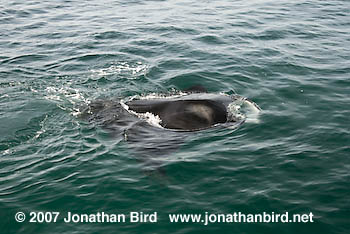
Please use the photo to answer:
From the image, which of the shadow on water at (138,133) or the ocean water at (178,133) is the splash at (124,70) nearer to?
the ocean water at (178,133)

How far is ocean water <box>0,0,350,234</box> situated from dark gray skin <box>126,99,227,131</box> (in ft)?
1.17

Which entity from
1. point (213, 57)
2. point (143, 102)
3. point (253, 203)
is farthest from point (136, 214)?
point (213, 57)

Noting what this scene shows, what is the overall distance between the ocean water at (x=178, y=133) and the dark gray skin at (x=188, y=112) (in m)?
0.36

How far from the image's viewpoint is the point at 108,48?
68.7 feet

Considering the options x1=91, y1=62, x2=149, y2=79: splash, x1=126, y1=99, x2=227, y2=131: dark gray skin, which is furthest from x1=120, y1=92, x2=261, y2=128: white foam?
x1=91, y1=62, x2=149, y2=79: splash

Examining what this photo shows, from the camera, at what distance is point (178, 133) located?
12.0 meters

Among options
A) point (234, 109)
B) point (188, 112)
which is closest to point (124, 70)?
point (188, 112)

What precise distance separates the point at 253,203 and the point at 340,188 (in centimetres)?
229

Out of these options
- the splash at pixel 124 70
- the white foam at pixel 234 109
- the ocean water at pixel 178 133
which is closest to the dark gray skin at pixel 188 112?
the white foam at pixel 234 109

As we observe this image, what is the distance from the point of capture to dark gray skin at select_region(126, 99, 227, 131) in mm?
12344

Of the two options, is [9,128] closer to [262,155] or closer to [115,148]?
[115,148]

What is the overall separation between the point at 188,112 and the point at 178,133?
93cm

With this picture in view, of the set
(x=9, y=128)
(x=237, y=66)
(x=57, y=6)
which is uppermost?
(x=57, y=6)

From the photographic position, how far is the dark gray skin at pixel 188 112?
40.5ft
